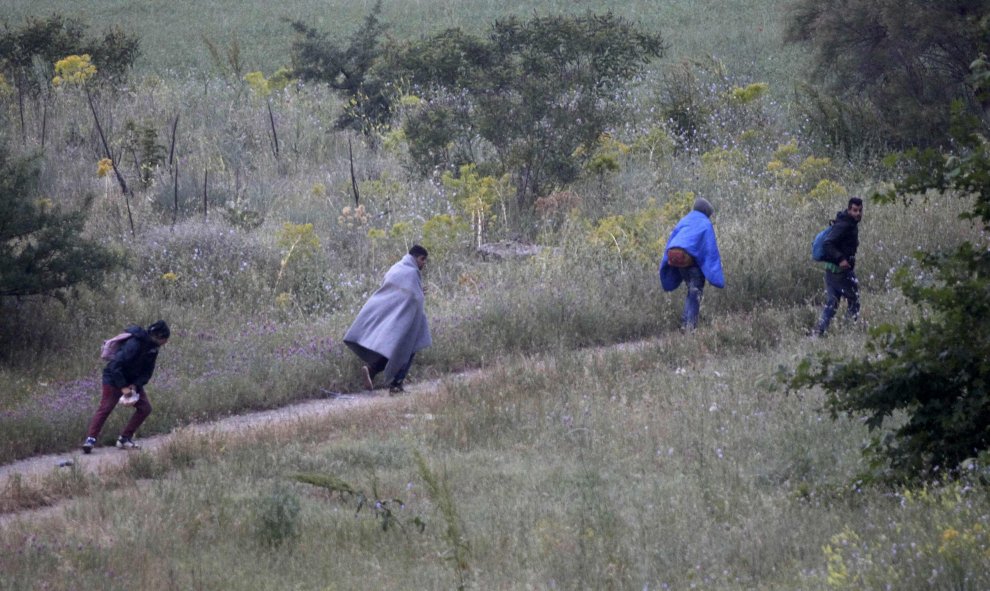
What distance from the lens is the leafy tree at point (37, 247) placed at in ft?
41.7

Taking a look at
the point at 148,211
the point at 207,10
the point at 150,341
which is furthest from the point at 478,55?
the point at 207,10

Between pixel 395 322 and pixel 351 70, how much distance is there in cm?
1518

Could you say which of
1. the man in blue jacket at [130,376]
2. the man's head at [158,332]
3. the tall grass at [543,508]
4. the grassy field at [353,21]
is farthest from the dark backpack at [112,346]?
the grassy field at [353,21]

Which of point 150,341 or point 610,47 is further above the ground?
point 610,47

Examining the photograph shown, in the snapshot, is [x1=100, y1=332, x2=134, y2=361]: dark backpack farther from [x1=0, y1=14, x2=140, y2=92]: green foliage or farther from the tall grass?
[x1=0, y1=14, x2=140, y2=92]: green foliage

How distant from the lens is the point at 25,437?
33.0 feet

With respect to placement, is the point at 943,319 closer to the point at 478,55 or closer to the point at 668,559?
the point at 668,559

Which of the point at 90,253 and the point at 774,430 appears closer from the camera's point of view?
the point at 774,430

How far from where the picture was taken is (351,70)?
25969 mm

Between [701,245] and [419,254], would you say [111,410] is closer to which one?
[419,254]

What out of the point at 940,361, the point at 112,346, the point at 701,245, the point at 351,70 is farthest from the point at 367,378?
the point at 351,70

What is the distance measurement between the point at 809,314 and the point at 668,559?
8.38 metres

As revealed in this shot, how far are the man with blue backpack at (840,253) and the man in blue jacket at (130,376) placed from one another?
737cm

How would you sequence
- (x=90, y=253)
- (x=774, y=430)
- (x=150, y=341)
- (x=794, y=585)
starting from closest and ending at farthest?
(x=794, y=585) < (x=774, y=430) < (x=150, y=341) < (x=90, y=253)
